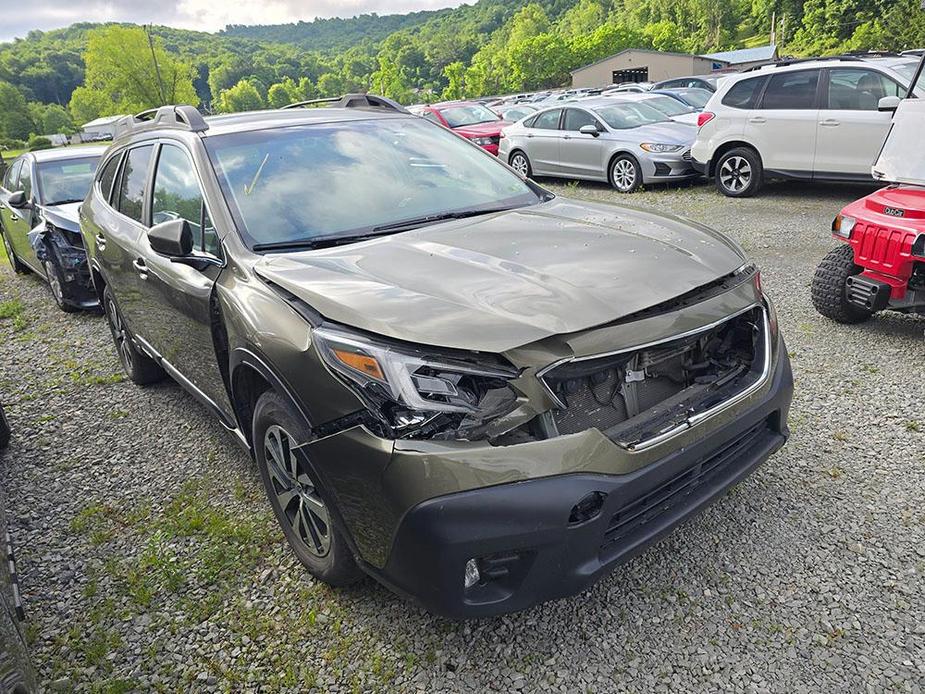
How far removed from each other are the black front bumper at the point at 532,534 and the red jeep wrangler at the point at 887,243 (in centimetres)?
268

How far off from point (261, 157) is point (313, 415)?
1.51m

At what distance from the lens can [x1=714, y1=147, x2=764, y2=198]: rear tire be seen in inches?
375

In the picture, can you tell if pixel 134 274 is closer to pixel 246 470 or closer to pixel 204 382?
pixel 204 382

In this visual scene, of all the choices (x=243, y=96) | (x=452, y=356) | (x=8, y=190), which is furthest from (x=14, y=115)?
(x=452, y=356)

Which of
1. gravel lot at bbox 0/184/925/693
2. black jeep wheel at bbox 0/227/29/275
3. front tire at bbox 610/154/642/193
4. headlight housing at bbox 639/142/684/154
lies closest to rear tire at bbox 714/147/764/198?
headlight housing at bbox 639/142/684/154

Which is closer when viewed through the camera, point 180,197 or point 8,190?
point 180,197

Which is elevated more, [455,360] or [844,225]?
[455,360]

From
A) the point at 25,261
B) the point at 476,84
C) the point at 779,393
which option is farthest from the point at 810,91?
the point at 476,84

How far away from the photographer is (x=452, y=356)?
2018 mm

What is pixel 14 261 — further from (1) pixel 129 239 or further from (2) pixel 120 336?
(1) pixel 129 239

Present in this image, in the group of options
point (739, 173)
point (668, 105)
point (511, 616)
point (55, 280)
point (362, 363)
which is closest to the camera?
point (362, 363)

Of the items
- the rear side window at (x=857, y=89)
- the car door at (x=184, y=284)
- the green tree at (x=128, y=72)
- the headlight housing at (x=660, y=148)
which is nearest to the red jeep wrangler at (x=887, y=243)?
the car door at (x=184, y=284)

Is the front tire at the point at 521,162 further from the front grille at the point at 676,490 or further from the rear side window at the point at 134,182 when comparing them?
the front grille at the point at 676,490

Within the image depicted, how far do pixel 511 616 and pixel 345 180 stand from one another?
2014 millimetres
